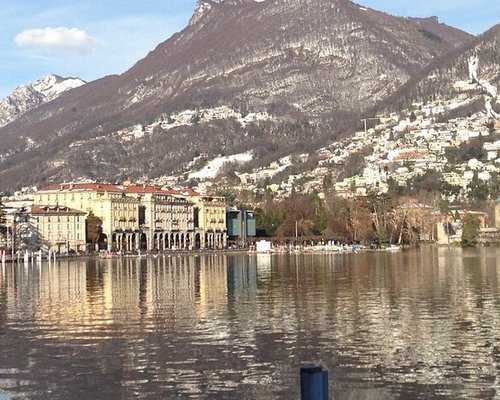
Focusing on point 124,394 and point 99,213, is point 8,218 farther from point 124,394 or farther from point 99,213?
point 124,394

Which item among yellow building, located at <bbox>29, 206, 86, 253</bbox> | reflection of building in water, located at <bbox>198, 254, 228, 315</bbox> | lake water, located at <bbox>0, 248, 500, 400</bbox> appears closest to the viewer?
lake water, located at <bbox>0, 248, 500, 400</bbox>

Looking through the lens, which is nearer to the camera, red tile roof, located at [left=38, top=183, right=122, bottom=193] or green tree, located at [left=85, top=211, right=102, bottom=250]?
green tree, located at [left=85, top=211, right=102, bottom=250]

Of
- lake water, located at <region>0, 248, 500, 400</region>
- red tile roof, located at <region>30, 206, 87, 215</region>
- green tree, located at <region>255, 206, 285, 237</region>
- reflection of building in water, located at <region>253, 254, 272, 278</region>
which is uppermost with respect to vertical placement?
red tile roof, located at <region>30, 206, 87, 215</region>

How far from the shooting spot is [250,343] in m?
28.0

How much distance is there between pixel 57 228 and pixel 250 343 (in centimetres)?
12342

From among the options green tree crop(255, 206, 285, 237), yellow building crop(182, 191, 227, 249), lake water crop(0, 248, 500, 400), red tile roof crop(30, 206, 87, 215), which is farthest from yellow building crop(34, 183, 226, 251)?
lake water crop(0, 248, 500, 400)

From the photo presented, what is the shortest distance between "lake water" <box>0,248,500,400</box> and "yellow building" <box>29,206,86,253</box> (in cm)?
9982

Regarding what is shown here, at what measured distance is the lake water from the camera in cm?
2200

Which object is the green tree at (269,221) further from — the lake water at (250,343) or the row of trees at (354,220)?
the lake water at (250,343)

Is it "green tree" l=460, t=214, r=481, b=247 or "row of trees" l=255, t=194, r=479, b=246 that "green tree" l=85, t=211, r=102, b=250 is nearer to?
"row of trees" l=255, t=194, r=479, b=246

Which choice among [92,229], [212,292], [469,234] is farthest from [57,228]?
[212,292]

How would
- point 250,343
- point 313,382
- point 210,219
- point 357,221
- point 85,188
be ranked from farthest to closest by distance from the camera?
1. point 210,219
2. point 85,188
3. point 357,221
4. point 250,343
5. point 313,382

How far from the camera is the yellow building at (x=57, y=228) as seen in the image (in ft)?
482

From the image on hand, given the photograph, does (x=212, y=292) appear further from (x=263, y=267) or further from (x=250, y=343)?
(x=263, y=267)
